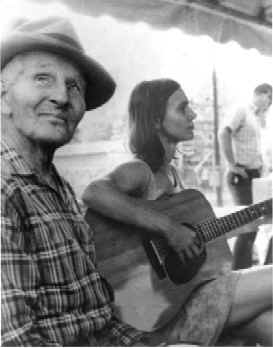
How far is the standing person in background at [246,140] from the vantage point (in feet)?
4.06

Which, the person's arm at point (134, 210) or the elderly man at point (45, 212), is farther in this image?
the person's arm at point (134, 210)

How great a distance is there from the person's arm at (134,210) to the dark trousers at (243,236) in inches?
5.1

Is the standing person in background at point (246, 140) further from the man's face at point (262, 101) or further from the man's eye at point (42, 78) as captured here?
the man's eye at point (42, 78)

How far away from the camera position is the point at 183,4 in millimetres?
1188

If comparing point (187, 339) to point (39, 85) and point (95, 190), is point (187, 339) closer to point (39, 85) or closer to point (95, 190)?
point (95, 190)

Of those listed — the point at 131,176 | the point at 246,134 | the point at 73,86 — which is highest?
the point at 73,86

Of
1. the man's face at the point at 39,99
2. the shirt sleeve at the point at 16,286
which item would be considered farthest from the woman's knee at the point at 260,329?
the man's face at the point at 39,99

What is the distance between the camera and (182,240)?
44.4 inches

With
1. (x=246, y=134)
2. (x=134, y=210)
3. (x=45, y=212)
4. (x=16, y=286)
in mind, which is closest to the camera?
(x=16, y=286)

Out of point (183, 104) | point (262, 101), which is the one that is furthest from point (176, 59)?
point (262, 101)

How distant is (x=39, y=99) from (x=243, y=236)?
652 mm

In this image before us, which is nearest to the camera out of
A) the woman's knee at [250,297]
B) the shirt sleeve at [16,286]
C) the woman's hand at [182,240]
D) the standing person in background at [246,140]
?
the shirt sleeve at [16,286]

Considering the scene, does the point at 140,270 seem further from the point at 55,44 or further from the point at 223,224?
the point at 55,44

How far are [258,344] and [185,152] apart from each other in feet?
1.65
